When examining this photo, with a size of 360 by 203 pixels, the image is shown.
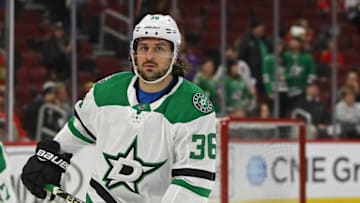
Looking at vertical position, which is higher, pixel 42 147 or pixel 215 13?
pixel 215 13

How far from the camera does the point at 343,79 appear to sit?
10820 mm

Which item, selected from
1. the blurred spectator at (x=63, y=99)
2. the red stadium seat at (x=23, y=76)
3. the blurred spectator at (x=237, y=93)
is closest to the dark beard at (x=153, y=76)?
the blurred spectator at (x=63, y=99)

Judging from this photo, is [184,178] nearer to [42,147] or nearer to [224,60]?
[42,147]

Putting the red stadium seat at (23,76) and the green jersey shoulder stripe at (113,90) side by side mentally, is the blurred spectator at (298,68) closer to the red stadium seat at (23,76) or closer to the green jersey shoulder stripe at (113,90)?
the red stadium seat at (23,76)

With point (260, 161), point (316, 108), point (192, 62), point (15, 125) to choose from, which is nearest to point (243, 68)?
point (192, 62)

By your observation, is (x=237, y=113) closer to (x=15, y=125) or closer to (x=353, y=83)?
(x=353, y=83)

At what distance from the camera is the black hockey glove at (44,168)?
159 inches

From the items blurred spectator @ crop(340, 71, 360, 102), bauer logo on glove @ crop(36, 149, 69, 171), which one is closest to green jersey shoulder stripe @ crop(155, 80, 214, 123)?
bauer logo on glove @ crop(36, 149, 69, 171)

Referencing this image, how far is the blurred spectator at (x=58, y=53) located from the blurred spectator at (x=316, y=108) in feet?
6.85

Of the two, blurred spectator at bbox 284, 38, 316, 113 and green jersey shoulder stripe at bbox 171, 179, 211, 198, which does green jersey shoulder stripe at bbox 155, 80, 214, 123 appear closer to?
green jersey shoulder stripe at bbox 171, 179, 211, 198

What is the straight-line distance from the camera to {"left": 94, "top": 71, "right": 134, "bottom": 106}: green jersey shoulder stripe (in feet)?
13.3

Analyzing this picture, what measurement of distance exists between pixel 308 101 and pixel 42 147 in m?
5.95

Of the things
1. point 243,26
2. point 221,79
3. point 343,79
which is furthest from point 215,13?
point 221,79

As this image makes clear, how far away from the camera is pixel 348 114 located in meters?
9.82
